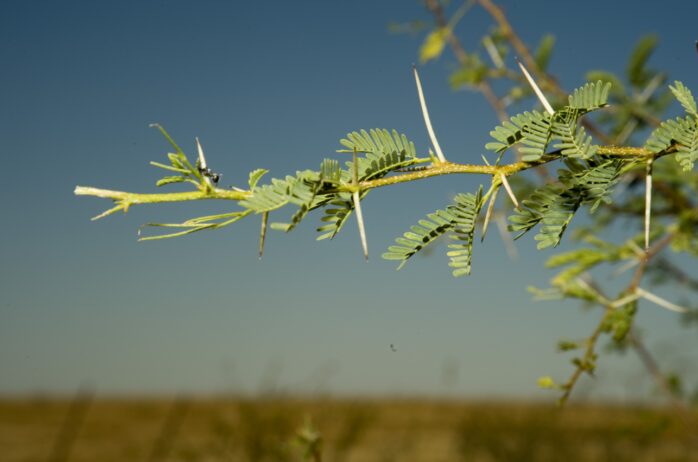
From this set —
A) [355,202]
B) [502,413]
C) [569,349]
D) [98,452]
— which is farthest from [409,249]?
[98,452]

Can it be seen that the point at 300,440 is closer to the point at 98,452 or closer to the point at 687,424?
the point at 687,424

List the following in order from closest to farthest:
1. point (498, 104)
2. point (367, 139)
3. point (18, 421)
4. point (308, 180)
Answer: point (308, 180) < point (367, 139) < point (498, 104) < point (18, 421)

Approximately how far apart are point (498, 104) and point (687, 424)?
113cm

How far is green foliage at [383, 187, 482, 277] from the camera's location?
0.67 meters

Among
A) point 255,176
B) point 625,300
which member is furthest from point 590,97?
point 625,300

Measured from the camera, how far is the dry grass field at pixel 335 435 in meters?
1.97

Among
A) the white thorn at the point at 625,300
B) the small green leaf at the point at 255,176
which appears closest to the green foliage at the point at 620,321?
the white thorn at the point at 625,300

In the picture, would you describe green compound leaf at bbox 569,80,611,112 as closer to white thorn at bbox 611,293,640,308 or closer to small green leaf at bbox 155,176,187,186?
small green leaf at bbox 155,176,187,186

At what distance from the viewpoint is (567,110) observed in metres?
0.65

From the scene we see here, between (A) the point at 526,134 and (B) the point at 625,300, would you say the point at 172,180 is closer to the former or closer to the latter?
(A) the point at 526,134

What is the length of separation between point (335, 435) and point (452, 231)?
6.04 meters

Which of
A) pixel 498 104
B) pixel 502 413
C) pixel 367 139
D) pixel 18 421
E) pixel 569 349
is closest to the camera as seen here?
pixel 367 139

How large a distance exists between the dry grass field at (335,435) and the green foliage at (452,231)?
46 centimetres

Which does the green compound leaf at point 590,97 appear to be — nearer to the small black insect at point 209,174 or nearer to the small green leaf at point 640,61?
the small black insect at point 209,174
